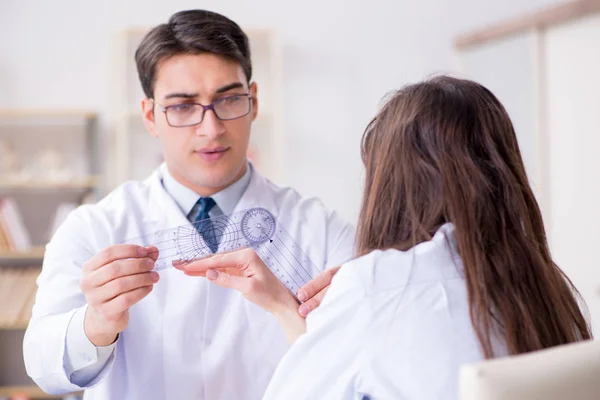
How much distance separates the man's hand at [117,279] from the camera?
1.30 metres

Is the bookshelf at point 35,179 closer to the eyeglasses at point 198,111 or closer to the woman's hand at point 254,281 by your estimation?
the eyeglasses at point 198,111

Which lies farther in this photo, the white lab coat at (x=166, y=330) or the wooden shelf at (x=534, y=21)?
the wooden shelf at (x=534, y=21)

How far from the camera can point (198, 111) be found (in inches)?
66.6

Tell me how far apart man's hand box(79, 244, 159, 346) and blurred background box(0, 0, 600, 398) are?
2369 millimetres

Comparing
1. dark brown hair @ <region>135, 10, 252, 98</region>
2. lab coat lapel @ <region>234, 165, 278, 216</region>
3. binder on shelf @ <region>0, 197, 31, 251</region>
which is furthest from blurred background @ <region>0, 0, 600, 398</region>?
dark brown hair @ <region>135, 10, 252, 98</region>

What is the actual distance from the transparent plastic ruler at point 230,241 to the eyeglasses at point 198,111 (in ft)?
1.08

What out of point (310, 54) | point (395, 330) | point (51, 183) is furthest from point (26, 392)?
point (395, 330)

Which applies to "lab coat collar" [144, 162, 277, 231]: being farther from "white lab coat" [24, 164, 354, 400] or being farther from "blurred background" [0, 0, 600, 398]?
"blurred background" [0, 0, 600, 398]

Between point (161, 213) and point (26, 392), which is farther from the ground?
point (161, 213)

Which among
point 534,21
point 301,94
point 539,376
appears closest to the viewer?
point 539,376

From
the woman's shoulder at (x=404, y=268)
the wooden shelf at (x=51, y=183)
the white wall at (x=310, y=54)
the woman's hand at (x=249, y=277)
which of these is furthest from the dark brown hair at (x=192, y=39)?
the white wall at (x=310, y=54)

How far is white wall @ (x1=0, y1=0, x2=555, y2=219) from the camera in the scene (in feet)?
13.4

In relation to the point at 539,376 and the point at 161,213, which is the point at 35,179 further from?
the point at 539,376

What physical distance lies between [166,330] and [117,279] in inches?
13.7
